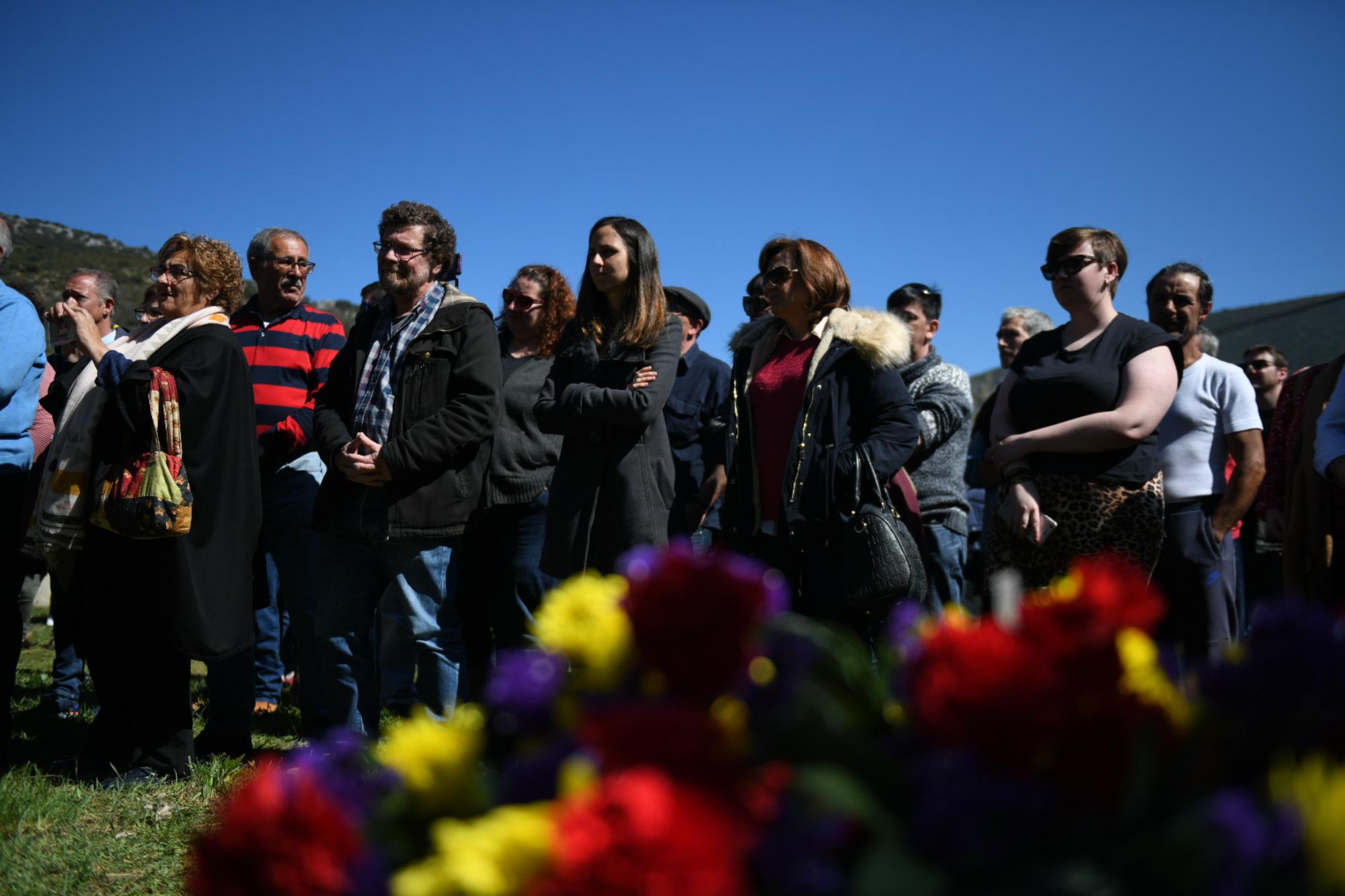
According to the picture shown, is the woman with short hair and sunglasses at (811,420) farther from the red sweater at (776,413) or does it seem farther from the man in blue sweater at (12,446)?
the man in blue sweater at (12,446)

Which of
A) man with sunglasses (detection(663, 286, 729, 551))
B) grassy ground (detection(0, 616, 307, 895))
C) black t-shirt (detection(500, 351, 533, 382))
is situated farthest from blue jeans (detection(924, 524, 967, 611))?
grassy ground (detection(0, 616, 307, 895))

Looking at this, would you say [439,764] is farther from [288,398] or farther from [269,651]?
Answer: [269,651]

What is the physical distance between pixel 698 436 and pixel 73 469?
2.69 metres

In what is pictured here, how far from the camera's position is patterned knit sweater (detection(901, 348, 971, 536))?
4.85m

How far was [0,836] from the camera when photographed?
9.90ft

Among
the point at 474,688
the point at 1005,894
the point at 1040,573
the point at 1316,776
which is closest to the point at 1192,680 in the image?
the point at 1316,776

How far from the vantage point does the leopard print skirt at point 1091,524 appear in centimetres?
333

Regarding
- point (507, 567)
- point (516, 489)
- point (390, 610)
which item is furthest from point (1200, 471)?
point (390, 610)

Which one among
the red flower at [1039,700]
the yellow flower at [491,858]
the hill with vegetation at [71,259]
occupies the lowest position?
the yellow flower at [491,858]

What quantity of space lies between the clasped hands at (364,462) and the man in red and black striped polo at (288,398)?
2.24ft

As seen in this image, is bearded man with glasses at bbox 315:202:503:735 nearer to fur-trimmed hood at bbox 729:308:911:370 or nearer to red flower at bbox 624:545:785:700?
fur-trimmed hood at bbox 729:308:911:370

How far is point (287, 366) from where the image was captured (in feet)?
16.1

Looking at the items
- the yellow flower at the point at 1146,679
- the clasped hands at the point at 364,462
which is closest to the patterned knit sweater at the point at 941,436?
the clasped hands at the point at 364,462

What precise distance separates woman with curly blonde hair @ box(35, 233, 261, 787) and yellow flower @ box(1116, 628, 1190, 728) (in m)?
3.49
